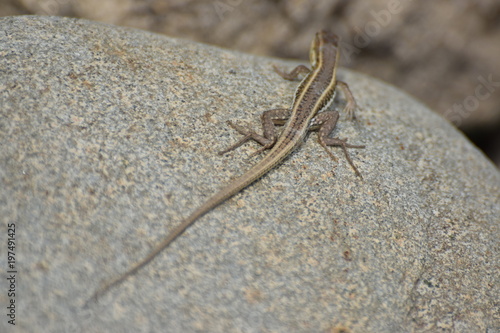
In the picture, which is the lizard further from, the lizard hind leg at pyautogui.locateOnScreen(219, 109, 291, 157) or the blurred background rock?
the blurred background rock

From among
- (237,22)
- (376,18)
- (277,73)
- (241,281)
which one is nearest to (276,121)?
(277,73)

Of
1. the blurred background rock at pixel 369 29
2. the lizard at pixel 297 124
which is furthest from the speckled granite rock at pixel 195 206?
the blurred background rock at pixel 369 29

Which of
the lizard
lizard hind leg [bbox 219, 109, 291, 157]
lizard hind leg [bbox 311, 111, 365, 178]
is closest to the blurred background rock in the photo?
the lizard

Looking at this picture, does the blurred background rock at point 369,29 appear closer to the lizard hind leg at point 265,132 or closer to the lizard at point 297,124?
the lizard at point 297,124

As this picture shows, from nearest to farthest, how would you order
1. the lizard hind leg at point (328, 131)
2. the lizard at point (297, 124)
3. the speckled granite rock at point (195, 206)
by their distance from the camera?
the speckled granite rock at point (195, 206) → the lizard at point (297, 124) → the lizard hind leg at point (328, 131)

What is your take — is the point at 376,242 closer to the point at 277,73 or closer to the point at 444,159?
the point at 444,159

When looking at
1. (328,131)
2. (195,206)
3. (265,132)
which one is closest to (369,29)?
(328,131)
